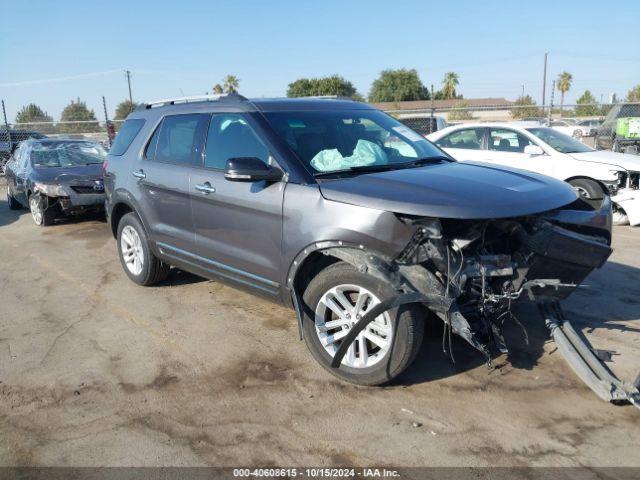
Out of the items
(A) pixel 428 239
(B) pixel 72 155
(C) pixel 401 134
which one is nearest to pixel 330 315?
(A) pixel 428 239

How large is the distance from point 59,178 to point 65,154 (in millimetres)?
1163

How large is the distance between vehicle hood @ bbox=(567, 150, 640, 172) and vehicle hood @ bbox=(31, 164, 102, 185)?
8.27 metres

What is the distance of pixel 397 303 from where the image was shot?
319 centimetres

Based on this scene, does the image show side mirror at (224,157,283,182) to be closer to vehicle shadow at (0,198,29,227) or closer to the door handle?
the door handle

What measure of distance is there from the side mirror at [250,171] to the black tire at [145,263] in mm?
2044

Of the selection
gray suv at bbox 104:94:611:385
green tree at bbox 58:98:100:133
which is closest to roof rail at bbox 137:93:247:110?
gray suv at bbox 104:94:611:385

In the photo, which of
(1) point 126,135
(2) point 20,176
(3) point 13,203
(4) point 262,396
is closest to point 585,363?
(4) point 262,396

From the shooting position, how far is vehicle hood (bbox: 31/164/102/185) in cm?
930

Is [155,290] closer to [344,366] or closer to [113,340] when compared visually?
[113,340]

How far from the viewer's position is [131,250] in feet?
19.3

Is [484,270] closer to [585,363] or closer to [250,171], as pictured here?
[585,363]

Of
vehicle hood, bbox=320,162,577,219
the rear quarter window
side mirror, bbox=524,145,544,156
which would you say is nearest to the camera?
vehicle hood, bbox=320,162,577,219

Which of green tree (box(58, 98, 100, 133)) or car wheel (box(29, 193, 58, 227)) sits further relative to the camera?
green tree (box(58, 98, 100, 133))

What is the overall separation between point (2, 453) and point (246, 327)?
208 centimetres
